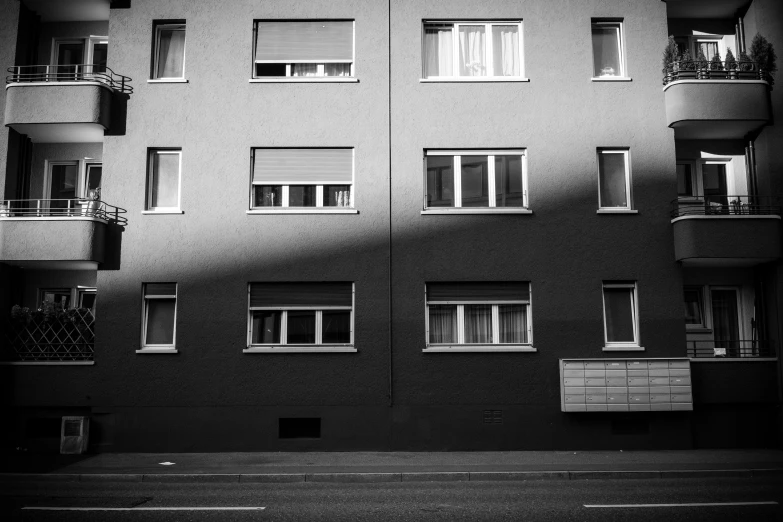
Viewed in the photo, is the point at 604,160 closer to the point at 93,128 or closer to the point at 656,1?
the point at 656,1

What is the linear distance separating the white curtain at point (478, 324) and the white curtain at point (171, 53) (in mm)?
8498

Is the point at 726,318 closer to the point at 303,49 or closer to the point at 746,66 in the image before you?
the point at 746,66

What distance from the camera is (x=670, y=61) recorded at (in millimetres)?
16375

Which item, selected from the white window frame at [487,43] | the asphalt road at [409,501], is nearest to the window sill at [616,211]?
the white window frame at [487,43]

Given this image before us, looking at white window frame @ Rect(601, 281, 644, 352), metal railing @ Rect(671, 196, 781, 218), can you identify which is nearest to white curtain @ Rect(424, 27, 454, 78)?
metal railing @ Rect(671, 196, 781, 218)

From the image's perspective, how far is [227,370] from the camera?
15.9 meters

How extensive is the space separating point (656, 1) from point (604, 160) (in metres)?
3.84

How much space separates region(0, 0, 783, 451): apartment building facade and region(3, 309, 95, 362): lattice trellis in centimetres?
7

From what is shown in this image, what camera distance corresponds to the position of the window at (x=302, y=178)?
1648 cm

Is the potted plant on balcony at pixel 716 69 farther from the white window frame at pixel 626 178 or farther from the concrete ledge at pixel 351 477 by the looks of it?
the concrete ledge at pixel 351 477

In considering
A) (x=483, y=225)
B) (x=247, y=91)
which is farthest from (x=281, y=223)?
(x=483, y=225)

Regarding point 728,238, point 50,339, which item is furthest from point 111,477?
point 728,238

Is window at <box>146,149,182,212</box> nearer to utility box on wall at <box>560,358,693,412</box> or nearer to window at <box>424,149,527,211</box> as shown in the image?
window at <box>424,149,527,211</box>

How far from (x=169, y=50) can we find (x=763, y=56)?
13229 mm
